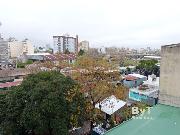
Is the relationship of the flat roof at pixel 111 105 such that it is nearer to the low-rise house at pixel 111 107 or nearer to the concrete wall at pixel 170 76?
the low-rise house at pixel 111 107

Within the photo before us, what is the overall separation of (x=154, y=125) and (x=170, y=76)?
7.41 feet

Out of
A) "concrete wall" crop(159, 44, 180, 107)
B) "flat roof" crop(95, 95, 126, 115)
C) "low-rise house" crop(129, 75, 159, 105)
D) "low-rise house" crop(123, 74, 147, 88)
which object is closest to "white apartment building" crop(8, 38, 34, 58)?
"low-rise house" crop(123, 74, 147, 88)

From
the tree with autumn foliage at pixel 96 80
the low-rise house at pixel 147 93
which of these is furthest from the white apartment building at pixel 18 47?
the tree with autumn foliage at pixel 96 80

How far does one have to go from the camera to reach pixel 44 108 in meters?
12.3

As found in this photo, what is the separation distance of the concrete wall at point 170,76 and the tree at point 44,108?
540 cm

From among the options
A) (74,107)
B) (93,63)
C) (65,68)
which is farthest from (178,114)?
(65,68)

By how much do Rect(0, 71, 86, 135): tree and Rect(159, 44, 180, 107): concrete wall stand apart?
5.40 m

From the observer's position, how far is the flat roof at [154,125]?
670 centimetres

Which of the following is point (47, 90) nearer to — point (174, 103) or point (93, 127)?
point (93, 127)

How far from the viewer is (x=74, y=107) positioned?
42.7 ft

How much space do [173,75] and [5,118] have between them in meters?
9.25

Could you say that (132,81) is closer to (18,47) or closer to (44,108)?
(44,108)

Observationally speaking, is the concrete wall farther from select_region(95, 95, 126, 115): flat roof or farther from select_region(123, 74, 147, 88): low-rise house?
select_region(123, 74, 147, 88): low-rise house

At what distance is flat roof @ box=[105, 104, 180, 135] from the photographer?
670cm
